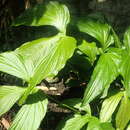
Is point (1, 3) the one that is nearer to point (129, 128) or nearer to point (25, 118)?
point (25, 118)

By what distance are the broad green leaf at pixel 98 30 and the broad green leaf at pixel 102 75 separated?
3.9 inches

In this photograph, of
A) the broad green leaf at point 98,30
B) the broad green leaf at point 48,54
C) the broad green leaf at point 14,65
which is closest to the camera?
the broad green leaf at point 48,54

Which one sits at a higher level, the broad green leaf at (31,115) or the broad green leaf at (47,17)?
the broad green leaf at (47,17)

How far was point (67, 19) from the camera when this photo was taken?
1723mm

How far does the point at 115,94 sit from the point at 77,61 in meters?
0.24

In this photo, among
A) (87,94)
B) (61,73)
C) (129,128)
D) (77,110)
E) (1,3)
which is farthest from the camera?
(1,3)

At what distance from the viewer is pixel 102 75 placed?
152 cm

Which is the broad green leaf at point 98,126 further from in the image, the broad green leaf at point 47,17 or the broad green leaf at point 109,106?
the broad green leaf at point 47,17

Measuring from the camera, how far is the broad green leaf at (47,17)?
1710 mm

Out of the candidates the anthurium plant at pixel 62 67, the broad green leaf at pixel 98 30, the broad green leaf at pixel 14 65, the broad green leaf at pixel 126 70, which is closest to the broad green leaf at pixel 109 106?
the anthurium plant at pixel 62 67

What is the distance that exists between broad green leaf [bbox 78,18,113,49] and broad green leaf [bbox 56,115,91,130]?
0.32 metres

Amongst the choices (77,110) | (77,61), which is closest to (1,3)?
(77,61)

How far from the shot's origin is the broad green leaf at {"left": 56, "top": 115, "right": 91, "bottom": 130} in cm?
165

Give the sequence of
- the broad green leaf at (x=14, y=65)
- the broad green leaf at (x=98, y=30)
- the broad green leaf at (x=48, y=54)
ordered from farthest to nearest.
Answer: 1. the broad green leaf at (x=98, y=30)
2. the broad green leaf at (x=14, y=65)
3. the broad green leaf at (x=48, y=54)
